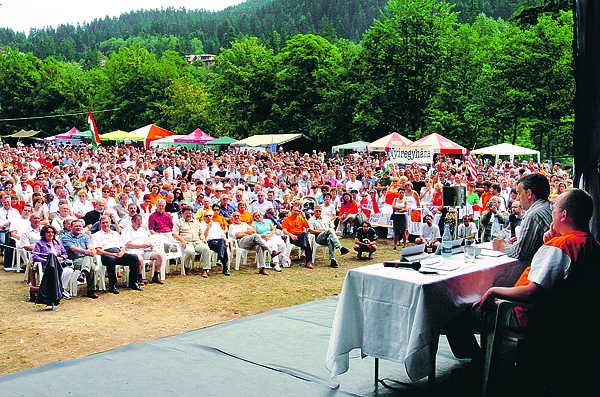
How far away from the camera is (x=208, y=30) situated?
165 meters

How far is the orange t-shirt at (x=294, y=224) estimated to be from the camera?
941cm

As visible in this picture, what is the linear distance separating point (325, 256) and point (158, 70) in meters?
49.2

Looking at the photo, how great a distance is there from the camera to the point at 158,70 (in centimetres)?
5456

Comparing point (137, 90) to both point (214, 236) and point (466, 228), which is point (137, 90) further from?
point (466, 228)

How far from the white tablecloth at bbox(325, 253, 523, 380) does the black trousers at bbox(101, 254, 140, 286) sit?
461cm

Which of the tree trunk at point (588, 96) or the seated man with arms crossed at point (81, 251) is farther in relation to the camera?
the seated man with arms crossed at point (81, 251)

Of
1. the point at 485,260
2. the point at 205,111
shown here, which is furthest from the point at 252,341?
the point at 205,111

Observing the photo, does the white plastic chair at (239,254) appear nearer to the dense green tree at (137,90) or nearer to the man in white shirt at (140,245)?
the man in white shirt at (140,245)

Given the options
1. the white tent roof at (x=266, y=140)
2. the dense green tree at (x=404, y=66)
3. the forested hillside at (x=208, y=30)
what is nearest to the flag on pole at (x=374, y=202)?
the white tent roof at (x=266, y=140)

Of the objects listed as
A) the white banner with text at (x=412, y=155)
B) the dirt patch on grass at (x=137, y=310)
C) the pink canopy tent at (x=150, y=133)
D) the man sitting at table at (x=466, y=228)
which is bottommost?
the dirt patch on grass at (x=137, y=310)

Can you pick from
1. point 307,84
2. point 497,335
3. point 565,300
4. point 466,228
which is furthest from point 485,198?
point 307,84

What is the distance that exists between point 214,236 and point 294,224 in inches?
60.4

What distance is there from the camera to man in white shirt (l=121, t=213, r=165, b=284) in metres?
7.70

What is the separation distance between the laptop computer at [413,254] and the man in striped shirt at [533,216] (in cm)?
63
